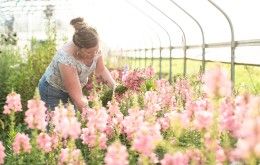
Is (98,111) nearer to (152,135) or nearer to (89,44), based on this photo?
(152,135)

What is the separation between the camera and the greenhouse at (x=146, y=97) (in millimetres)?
2189

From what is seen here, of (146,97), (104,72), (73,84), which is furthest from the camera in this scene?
(104,72)

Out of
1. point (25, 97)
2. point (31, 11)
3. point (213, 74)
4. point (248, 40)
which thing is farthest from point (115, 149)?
point (31, 11)

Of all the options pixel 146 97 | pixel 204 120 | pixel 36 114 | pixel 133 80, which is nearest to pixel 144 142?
pixel 204 120

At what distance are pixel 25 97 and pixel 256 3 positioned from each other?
3.91m

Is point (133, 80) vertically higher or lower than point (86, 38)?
lower

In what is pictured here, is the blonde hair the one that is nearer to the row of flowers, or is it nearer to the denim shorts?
the denim shorts

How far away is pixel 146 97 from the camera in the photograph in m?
4.29

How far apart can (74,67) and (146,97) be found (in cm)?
92

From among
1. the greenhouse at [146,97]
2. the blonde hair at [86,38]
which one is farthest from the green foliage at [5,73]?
the blonde hair at [86,38]

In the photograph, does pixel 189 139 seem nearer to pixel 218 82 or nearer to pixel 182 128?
pixel 182 128

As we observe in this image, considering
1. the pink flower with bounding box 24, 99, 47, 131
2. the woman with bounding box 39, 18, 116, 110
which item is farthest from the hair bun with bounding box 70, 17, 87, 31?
the pink flower with bounding box 24, 99, 47, 131

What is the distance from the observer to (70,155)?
2641mm

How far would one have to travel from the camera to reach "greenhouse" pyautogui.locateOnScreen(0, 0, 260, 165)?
219 cm
